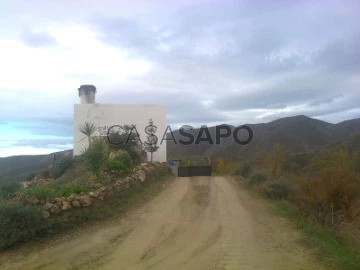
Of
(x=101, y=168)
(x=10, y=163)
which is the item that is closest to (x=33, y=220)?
(x=101, y=168)

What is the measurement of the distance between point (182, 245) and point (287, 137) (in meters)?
51.5

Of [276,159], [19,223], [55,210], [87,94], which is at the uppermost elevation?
[87,94]

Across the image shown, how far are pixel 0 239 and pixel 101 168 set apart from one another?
832 centimetres

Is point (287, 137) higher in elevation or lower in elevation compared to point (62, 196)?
higher

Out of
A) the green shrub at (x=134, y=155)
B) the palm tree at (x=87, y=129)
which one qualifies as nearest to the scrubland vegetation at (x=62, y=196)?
the green shrub at (x=134, y=155)

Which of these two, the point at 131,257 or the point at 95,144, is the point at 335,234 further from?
the point at 95,144

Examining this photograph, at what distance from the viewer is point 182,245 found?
8.41 metres

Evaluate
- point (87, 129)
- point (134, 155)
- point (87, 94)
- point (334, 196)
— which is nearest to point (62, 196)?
point (334, 196)

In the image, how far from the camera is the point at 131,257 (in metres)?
7.65

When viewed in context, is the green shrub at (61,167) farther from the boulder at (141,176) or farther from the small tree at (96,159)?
the small tree at (96,159)

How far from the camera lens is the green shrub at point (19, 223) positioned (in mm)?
8602

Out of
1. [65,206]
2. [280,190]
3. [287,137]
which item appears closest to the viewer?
[65,206]

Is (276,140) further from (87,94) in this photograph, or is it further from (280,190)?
(280,190)

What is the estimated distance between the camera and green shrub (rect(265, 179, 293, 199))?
1548 centimetres
